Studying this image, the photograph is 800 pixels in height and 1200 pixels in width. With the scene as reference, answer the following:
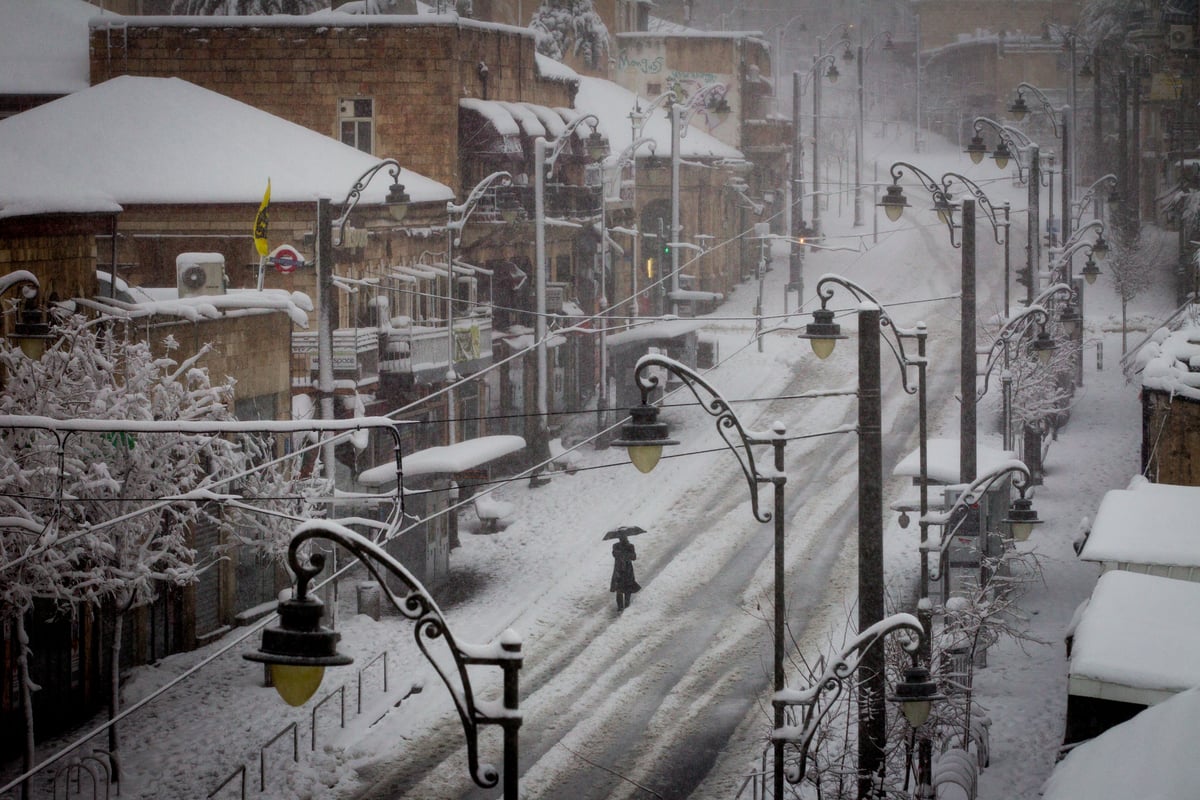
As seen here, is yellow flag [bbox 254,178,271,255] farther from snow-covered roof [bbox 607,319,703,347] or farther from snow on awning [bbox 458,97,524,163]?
snow-covered roof [bbox 607,319,703,347]

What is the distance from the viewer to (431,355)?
109ft

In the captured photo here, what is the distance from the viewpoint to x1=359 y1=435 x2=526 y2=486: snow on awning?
26234 millimetres

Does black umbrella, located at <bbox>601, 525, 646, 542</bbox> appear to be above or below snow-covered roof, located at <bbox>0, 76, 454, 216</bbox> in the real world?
below

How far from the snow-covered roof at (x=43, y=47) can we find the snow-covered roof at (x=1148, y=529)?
26340 mm

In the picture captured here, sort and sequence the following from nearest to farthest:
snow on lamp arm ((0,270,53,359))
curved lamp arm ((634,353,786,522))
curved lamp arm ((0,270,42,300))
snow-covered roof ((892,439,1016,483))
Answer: curved lamp arm ((634,353,786,522)) < curved lamp arm ((0,270,42,300)) < snow on lamp arm ((0,270,53,359)) < snow-covered roof ((892,439,1016,483))

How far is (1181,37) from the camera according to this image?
5478cm

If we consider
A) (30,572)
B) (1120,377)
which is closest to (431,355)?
(30,572)

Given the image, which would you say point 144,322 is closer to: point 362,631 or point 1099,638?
point 362,631

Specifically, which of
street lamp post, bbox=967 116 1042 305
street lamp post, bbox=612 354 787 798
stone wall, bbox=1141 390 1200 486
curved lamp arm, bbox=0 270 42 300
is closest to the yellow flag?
curved lamp arm, bbox=0 270 42 300

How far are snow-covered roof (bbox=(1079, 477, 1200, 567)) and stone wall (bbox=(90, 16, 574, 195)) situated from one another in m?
19.9

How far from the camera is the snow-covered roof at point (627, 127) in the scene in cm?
5156

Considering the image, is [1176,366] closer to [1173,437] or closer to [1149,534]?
[1173,437]

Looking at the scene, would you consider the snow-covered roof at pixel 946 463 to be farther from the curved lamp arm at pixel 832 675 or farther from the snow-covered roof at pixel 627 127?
the snow-covered roof at pixel 627 127

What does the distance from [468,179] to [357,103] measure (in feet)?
10.6
